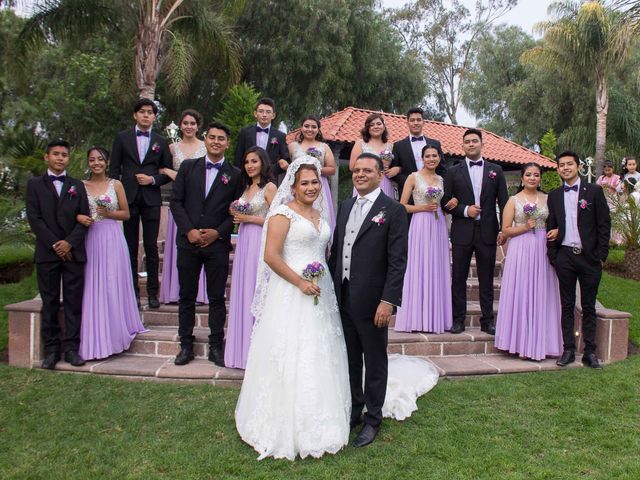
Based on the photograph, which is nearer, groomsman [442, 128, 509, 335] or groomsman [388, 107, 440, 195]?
groomsman [442, 128, 509, 335]

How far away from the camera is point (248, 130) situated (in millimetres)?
6812

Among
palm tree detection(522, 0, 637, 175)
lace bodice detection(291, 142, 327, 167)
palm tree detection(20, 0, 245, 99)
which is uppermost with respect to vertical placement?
palm tree detection(522, 0, 637, 175)

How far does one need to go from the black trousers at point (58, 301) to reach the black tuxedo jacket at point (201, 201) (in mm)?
1206

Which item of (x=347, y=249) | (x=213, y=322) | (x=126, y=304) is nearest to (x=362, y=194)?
(x=347, y=249)

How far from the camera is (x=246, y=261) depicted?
560 centimetres

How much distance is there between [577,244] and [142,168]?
4.99 meters

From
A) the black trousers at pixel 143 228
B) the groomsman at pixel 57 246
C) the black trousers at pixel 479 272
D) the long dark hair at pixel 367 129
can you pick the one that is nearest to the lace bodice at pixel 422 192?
the black trousers at pixel 479 272

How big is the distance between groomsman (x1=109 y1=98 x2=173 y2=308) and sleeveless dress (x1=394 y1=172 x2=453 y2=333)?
10.0 ft

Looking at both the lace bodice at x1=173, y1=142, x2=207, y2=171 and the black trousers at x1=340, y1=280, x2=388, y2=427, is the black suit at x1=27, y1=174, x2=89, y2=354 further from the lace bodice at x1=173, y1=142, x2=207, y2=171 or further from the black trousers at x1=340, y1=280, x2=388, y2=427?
the black trousers at x1=340, y1=280, x2=388, y2=427

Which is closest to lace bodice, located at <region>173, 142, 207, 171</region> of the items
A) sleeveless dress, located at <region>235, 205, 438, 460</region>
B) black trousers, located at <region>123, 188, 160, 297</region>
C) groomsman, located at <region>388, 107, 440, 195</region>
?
black trousers, located at <region>123, 188, 160, 297</region>

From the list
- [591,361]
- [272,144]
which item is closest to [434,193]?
[272,144]

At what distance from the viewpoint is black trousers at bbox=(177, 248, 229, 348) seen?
5516 millimetres

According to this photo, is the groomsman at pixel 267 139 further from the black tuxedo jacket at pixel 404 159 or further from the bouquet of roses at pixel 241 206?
the black tuxedo jacket at pixel 404 159

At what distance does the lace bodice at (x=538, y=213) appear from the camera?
614 cm
